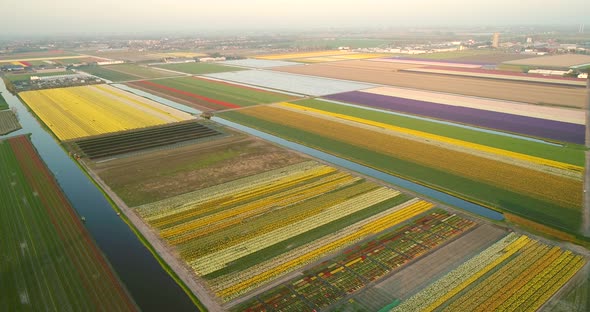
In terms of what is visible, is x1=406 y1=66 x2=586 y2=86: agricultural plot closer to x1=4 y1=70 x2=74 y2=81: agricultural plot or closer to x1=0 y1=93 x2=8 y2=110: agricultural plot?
x1=0 y1=93 x2=8 y2=110: agricultural plot

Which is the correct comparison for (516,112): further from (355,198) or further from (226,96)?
(226,96)

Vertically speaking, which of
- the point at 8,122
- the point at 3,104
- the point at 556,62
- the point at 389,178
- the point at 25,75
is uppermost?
the point at 25,75

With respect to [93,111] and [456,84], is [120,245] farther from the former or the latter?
[456,84]

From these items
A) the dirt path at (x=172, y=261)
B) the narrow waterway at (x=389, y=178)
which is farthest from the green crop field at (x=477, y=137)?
the dirt path at (x=172, y=261)

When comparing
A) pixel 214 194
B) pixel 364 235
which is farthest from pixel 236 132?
pixel 364 235

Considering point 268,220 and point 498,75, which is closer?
point 268,220

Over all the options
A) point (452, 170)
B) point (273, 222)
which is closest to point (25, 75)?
point (273, 222)

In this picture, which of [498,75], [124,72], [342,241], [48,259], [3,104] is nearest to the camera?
[48,259]

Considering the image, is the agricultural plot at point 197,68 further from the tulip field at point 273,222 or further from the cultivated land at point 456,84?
the tulip field at point 273,222
